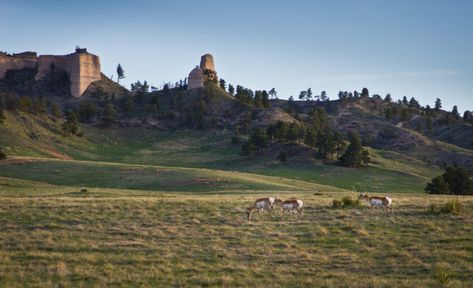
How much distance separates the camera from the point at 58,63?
172 m

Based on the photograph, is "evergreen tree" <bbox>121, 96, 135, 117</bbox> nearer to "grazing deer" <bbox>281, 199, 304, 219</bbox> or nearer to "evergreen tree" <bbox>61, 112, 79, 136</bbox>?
"evergreen tree" <bbox>61, 112, 79, 136</bbox>

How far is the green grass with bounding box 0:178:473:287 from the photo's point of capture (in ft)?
47.6

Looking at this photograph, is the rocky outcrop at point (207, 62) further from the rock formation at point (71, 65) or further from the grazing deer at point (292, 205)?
the grazing deer at point (292, 205)

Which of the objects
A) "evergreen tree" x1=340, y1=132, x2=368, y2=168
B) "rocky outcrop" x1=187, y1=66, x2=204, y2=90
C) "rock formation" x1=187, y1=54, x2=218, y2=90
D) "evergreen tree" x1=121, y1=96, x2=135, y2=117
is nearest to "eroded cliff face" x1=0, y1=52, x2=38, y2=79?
"evergreen tree" x1=121, y1=96, x2=135, y2=117

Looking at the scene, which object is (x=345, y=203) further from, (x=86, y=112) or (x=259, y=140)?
(x=86, y=112)

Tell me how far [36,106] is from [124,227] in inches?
4300

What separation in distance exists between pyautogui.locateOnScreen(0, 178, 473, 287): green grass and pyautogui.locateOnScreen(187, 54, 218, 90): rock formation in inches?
5667

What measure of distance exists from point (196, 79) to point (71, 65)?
150ft

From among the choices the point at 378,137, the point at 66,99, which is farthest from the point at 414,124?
the point at 66,99

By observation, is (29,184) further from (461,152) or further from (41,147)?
(461,152)

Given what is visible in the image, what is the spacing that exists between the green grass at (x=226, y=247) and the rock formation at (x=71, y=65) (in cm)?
14853

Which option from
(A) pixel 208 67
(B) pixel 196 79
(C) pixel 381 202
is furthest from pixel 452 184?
(A) pixel 208 67

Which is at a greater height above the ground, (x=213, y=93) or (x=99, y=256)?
(x=213, y=93)

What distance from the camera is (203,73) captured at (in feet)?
584
